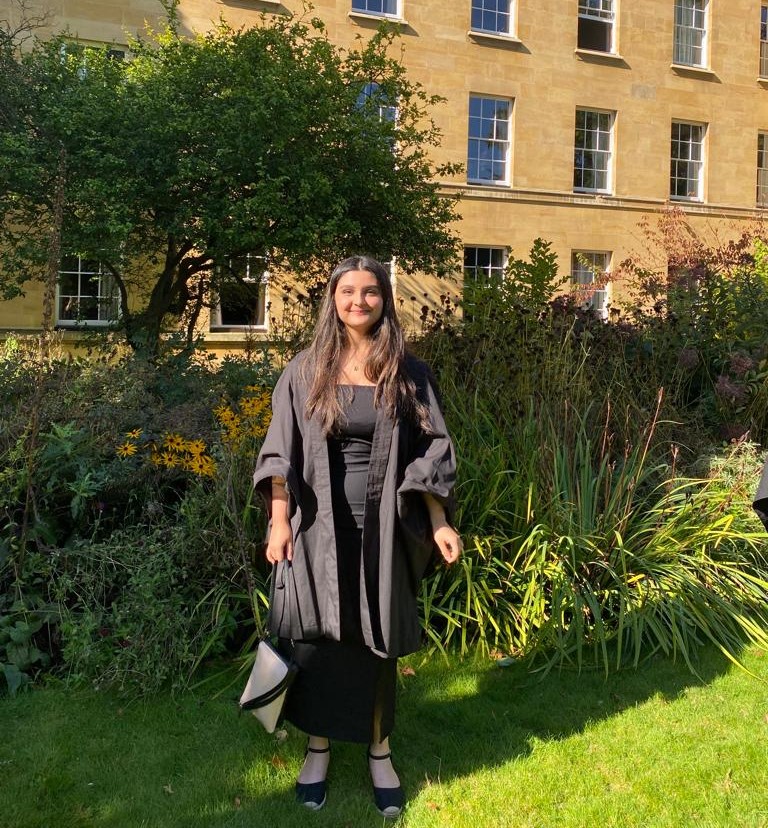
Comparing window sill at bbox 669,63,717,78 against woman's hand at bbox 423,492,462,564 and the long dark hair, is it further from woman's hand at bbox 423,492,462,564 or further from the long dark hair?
woman's hand at bbox 423,492,462,564

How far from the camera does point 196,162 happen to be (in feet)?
27.4

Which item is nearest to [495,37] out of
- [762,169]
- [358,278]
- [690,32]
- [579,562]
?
[690,32]

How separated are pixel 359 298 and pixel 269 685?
1446mm

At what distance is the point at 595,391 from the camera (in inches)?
230

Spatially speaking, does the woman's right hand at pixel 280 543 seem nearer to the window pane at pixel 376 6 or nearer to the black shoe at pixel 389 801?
the black shoe at pixel 389 801

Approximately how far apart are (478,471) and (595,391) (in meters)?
1.50

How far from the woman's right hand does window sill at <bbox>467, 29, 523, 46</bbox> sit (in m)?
18.6

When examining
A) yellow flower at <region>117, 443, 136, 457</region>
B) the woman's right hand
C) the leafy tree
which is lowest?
the woman's right hand

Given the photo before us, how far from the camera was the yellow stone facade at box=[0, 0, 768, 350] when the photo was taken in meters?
18.8

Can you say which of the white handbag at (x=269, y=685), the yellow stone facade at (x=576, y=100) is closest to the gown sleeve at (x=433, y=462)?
the white handbag at (x=269, y=685)

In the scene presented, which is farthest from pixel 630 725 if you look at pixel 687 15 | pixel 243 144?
pixel 687 15

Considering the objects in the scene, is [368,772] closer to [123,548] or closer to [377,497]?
[377,497]

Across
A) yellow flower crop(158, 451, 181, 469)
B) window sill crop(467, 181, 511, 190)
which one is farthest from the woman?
window sill crop(467, 181, 511, 190)

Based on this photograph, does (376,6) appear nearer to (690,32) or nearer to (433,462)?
(690,32)
